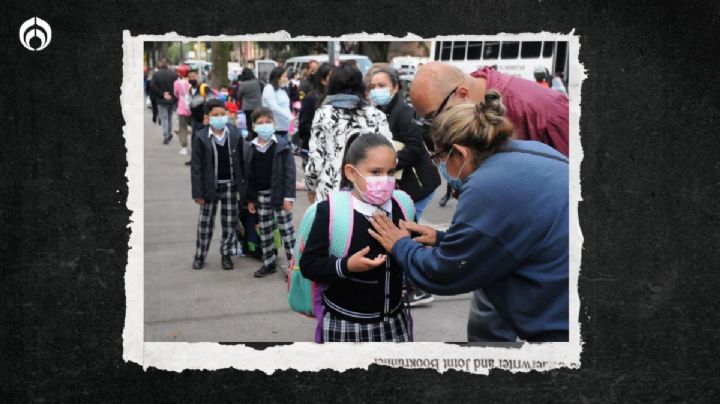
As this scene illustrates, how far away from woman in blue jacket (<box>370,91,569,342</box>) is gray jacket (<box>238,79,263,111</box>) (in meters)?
9.22

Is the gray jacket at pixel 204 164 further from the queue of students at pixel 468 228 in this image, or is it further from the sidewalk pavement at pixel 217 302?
the queue of students at pixel 468 228

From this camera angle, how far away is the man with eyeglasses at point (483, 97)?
3.17 m

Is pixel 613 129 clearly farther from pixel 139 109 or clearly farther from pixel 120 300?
pixel 120 300

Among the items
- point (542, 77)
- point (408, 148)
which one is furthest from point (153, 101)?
point (408, 148)

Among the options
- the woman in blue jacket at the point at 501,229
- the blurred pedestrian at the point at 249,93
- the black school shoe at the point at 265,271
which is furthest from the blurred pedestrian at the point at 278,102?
the woman in blue jacket at the point at 501,229

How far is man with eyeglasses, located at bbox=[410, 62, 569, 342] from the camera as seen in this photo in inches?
125

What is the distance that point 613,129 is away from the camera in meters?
2.71

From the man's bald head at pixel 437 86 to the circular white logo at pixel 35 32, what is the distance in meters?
1.46

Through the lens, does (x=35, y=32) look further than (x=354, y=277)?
No

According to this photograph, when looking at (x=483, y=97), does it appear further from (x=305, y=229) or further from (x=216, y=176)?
(x=216, y=176)

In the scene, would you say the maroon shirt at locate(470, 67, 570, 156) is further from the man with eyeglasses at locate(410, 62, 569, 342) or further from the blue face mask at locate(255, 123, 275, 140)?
the blue face mask at locate(255, 123, 275, 140)

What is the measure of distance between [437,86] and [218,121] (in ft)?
12.3

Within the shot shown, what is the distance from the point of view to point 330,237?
10.3ft

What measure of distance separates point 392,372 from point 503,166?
0.85 metres
